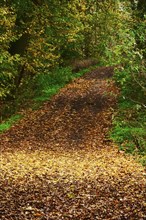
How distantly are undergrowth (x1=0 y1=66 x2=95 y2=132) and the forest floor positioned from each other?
833 mm

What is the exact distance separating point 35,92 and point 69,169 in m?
15.4

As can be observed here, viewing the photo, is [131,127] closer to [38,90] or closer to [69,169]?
[69,169]

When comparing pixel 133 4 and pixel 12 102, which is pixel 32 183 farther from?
pixel 133 4

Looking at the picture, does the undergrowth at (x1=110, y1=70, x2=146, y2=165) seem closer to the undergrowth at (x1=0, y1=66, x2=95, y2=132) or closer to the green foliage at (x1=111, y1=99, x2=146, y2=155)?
the green foliage at (x1=111, y1=99, x2=146, y2=155)

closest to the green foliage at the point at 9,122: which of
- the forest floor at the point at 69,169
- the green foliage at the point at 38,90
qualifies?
the green foliage at the point at 38,90

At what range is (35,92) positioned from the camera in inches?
1111

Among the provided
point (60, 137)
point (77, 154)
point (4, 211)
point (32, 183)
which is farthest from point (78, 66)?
point (4, 211)

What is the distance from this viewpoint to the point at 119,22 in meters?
22.7

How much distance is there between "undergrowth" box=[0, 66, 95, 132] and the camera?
912 inches

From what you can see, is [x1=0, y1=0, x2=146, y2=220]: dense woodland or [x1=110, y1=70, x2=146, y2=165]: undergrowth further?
[x1=110, y1=70, x2=146, y2=165]: undergrowth

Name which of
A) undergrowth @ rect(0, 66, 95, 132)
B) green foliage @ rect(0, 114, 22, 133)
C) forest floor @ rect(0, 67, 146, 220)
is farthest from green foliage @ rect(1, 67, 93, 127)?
forest floor @ rect(0, 67, 146, 220)

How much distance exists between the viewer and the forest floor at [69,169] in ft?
30.6

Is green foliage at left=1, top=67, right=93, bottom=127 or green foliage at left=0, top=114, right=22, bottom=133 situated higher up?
green foliage at left=1, top=67, right=93, bottom=127

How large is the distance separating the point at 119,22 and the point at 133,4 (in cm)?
277
